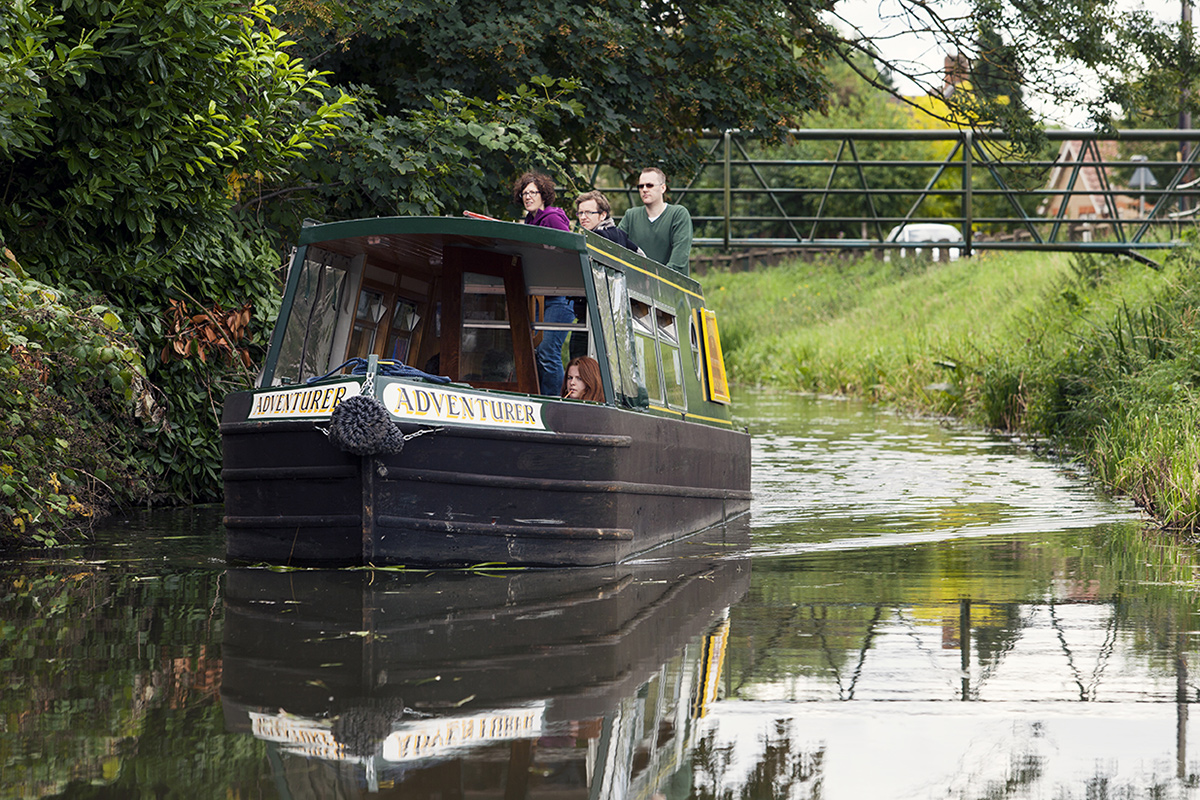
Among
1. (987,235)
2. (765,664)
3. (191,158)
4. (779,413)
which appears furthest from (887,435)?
(987,235)

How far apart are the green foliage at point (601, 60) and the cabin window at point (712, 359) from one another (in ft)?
9.24

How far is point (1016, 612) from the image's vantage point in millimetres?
6848

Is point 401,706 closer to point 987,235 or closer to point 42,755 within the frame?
point 42,755

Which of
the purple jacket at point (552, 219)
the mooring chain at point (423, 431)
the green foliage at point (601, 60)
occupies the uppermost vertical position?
the green foliage at point (601, 60)

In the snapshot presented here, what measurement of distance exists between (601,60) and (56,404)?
7150 millimetres

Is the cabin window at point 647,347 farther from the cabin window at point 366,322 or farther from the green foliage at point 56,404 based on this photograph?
the green foliage at point 56,404

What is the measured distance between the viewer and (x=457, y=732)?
15.0 ft

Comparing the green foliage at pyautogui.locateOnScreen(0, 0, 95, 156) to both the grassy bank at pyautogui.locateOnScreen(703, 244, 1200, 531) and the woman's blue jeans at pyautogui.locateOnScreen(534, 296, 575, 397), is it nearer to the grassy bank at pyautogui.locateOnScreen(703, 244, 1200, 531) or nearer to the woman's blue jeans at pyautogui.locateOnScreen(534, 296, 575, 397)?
the woman's blue jeans at pyautogui.locateOnScreen(534, 296, 575, 397)

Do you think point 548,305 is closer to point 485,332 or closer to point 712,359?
point 485,332

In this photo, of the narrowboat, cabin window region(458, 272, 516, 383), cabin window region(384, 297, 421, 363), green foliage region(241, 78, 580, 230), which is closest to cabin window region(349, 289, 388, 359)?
→ the narrowboat

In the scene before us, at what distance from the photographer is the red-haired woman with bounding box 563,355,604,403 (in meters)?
9.17

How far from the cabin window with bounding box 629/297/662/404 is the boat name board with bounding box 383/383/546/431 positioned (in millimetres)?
1642

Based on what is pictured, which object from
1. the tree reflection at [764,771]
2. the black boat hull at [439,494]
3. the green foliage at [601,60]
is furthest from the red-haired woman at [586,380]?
the tree reflection at [764,771]

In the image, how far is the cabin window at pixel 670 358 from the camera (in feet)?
33.7
